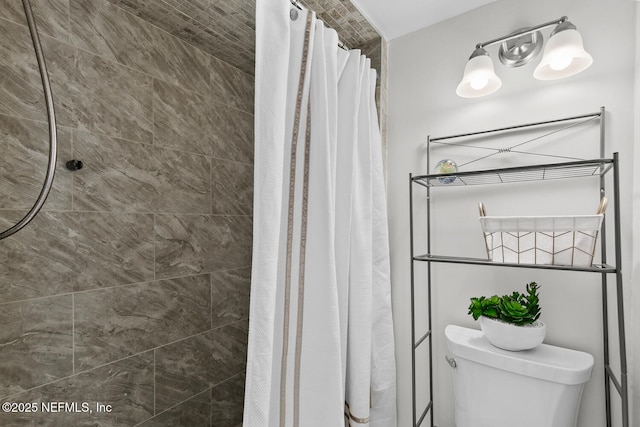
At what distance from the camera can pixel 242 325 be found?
5.30 feet

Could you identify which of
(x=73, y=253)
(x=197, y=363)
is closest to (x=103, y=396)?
(x=197, y=363)

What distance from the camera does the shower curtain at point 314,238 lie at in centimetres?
78

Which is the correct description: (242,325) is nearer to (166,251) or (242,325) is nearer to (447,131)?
(166,251)

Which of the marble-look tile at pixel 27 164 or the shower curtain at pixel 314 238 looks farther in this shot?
the marble-look tile at pixel 27 164

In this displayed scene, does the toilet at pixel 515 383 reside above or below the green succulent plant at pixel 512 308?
below

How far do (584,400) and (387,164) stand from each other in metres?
1.10

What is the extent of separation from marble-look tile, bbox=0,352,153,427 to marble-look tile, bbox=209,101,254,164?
0.96 metres

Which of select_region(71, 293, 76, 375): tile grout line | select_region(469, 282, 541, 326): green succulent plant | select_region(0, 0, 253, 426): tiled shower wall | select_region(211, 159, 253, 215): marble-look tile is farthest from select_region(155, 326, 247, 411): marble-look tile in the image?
select_region(469, 282, 541, 326): green succulent plant

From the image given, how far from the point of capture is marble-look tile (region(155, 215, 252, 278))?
1.31 metres

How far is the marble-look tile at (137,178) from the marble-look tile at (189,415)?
0.85 m

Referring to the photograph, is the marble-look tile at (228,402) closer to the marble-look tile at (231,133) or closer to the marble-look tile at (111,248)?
the marble-look tile at (111,248)

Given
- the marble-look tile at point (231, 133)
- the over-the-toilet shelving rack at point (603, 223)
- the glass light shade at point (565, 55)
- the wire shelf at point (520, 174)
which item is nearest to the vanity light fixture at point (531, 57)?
the glass light shade at point (565, 55)

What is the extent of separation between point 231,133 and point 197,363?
112cm

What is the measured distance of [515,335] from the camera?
977 mm
